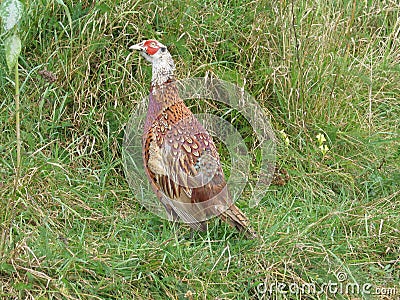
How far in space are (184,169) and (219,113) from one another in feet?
3.01

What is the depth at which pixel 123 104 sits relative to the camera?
4.30m

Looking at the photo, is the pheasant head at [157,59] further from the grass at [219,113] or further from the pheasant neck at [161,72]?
the grass at [219,113]

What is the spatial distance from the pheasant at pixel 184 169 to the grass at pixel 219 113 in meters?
0.13

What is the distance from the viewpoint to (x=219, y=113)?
4.41 metres

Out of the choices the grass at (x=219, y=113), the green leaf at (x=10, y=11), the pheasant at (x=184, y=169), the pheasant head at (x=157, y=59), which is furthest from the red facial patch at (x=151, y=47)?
the green leaf at (x=10, y=11)

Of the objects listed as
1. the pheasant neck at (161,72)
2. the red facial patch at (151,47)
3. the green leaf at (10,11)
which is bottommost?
the pheasant neck at (161,72)

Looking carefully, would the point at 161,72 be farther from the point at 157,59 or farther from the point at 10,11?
the point at 10,11

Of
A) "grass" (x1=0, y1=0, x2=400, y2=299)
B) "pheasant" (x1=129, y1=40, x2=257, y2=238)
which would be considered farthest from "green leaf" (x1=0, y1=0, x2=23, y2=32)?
"pheasant" (x1=129, y1=40, x2=257, y2=238)

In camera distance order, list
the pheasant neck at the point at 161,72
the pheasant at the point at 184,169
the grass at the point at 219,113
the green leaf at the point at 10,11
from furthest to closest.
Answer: the pheasant neck at the point at 161,72 → the pheasant at the point at 184,169 → the grass at the point at 219,113 → the green leaf at the point at 10,11

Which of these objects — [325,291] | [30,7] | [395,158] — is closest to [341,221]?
[325,291]

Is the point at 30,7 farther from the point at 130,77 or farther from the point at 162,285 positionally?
the point at 162,285

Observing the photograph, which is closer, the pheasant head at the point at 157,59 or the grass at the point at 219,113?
the grass at the point at 219,113

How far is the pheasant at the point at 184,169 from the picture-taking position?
3.57 metres

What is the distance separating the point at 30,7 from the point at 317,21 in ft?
6.39
